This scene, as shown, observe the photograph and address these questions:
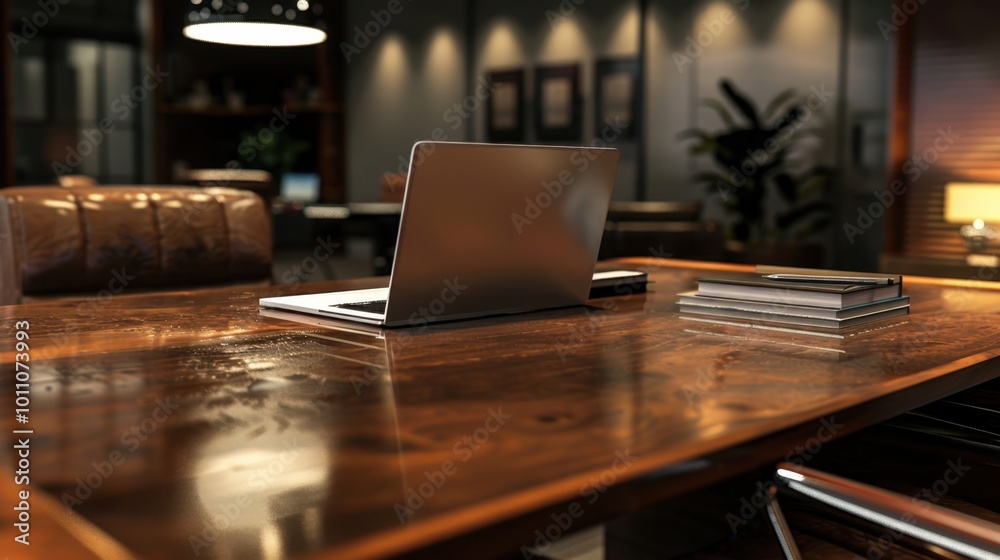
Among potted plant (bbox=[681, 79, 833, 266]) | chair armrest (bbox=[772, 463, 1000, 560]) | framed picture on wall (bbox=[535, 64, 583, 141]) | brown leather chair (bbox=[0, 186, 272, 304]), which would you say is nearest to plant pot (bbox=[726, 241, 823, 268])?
potted plant (bbox=[681, 79, 833, 266])

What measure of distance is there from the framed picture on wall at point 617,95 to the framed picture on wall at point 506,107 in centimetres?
76

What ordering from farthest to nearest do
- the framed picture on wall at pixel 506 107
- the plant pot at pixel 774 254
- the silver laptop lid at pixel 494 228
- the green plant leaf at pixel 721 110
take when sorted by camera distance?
the framed picture on wall at pixel 506 107
the green plant leaf at pixel 721 110
the plant pot at pixel 774 254
the silver laptop lid at pixel 494 228

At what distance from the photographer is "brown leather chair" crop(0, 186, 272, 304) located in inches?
87.1

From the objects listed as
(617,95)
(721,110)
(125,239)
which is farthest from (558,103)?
(125,239)

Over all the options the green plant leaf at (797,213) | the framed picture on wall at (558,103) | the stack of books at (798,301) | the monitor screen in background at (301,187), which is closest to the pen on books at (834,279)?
the stack of books at (798,301)

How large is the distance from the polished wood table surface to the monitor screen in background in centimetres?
747

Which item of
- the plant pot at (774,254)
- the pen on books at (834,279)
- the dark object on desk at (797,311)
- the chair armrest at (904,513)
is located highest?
the pen on books at (834,279)

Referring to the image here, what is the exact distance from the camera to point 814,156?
629cm

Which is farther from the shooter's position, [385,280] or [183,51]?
[183,51]

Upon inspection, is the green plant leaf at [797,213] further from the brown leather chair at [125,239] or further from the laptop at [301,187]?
the laptop at [301,187]

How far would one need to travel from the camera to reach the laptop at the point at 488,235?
1103 mm

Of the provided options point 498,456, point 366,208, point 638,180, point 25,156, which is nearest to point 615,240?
point 366,208

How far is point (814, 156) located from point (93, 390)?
241 inches

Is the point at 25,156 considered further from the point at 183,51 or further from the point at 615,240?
the point at 615,240
